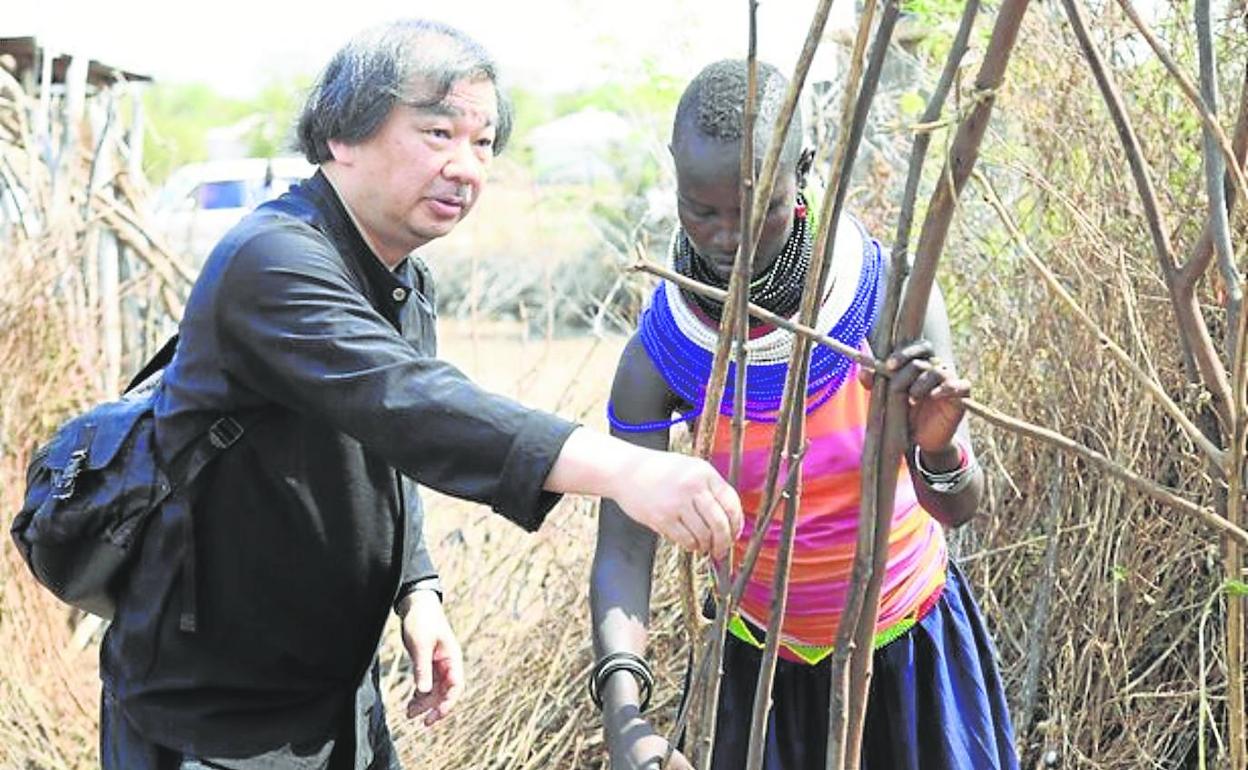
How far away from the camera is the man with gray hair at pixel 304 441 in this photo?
2205 mm

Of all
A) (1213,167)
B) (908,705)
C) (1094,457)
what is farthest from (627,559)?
(1213,167)

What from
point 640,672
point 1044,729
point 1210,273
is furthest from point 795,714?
point 1210,273

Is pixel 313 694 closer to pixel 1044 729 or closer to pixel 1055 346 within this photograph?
pixel 1044 729

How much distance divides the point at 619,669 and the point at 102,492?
26.9 inches

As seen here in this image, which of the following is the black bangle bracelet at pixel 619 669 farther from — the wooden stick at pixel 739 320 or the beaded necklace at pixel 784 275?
the beaded necklace at pixel 784 275

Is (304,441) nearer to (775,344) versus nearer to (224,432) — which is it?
(224,432)

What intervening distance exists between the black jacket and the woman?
1.09ft

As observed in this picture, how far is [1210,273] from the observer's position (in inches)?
139

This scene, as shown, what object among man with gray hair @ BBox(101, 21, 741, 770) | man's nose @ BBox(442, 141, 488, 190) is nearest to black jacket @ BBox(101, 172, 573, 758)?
man with gray hair @ BBox(101, 21, 741, 770)

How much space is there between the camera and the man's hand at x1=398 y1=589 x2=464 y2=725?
103 inches

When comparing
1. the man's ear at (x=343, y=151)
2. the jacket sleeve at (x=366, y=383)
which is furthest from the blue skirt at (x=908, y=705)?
the man's ear at (x=343, y=151)

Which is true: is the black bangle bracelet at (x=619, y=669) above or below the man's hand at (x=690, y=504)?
below

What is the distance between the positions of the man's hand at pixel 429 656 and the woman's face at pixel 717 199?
669mm

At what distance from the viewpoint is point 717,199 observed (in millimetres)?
2289
